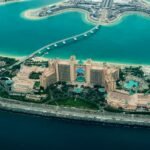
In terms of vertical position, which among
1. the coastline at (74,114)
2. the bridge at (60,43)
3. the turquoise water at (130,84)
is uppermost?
the bridge at (60,43)

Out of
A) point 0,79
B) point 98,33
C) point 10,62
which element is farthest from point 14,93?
point 98,33

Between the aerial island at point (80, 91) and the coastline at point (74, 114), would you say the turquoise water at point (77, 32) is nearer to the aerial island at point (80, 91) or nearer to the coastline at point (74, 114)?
the aerial island at point (80, 91)

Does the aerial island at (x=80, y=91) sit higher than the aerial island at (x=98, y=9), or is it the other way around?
the aerial island at (x=98, y=9)

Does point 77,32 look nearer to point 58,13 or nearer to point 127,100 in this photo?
point 58,13

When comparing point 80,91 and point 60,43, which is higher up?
point 60,43

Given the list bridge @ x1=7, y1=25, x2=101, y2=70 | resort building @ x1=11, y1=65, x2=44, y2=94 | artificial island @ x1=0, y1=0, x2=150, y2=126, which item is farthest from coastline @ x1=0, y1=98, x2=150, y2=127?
bridge @ x1=7, y1=25, x2=101, y2=70

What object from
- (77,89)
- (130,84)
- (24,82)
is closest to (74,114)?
(77,89)

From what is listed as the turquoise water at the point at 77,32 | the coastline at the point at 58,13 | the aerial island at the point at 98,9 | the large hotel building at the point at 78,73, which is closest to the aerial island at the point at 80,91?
the large hotel building at the point at 78,73
